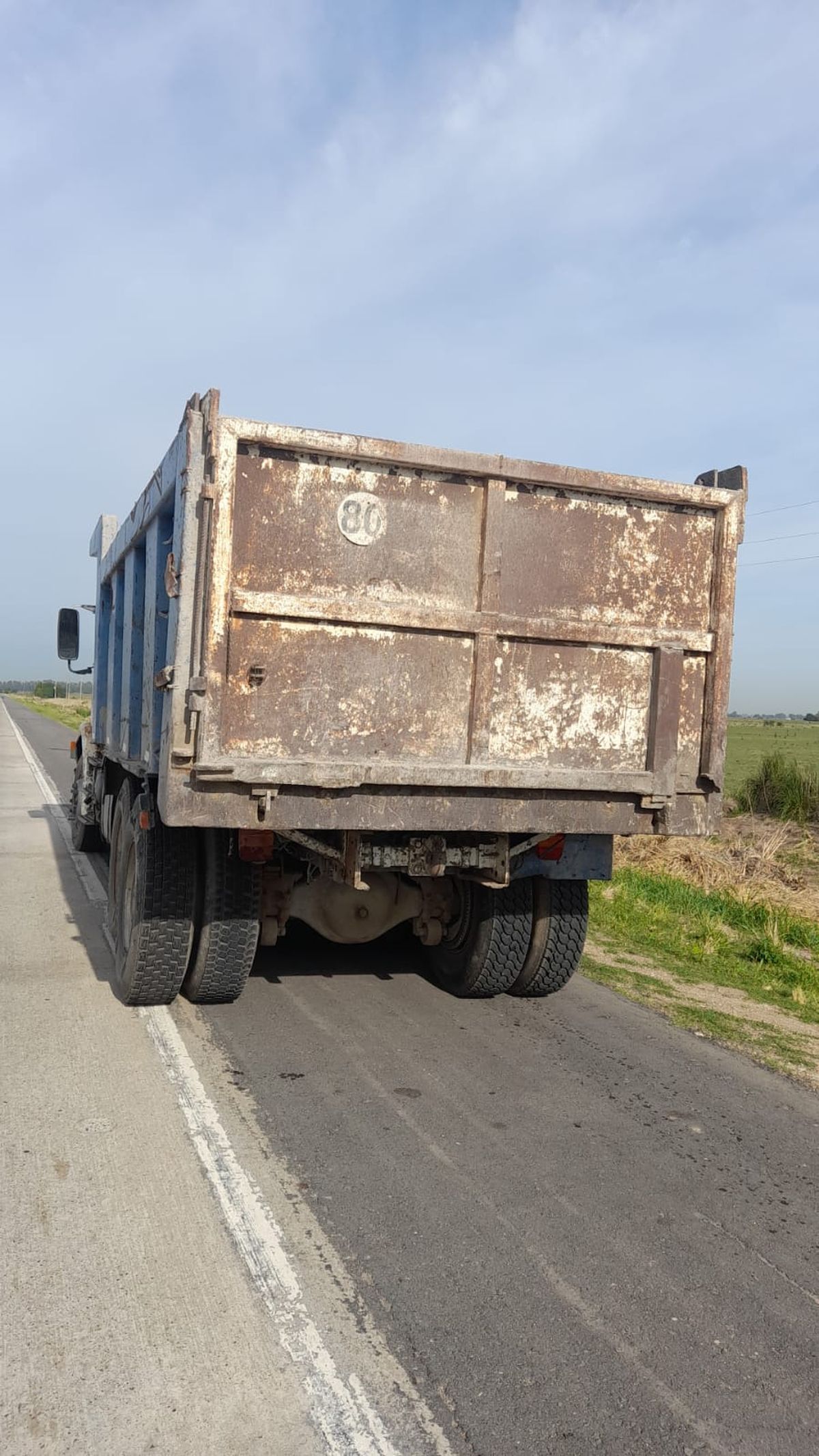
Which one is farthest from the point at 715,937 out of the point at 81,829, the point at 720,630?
the point at 81,829

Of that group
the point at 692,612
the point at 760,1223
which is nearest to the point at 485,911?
the point at 692,612

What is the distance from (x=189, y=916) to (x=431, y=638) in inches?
80.1

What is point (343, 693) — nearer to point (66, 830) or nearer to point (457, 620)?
point (457, 620)

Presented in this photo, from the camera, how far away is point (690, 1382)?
2900mm

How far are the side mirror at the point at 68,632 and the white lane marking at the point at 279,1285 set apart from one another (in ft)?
19.4

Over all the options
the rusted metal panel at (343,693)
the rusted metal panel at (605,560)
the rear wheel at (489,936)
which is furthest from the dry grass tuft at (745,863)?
the rusted metal panel at (343,693)

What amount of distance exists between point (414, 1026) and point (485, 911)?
804 millimetres

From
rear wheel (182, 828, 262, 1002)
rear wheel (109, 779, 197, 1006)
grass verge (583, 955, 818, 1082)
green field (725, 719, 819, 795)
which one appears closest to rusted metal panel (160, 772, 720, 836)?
rear wheel (182, 828, 262, 1002)

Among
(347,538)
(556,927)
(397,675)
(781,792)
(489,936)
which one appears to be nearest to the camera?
(347,538)

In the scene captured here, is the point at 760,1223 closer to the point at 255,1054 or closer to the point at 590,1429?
the point at 590,1429

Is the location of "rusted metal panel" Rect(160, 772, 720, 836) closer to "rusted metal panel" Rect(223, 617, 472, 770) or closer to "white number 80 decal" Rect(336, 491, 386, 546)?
"rusted metal panel" Rect(223, 617, 472, 770)

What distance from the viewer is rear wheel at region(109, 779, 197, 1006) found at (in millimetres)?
5703

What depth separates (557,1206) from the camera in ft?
12.7

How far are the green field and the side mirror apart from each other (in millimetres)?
14535
